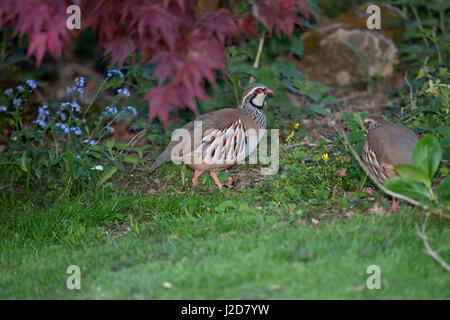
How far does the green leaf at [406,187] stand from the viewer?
446 centimetres

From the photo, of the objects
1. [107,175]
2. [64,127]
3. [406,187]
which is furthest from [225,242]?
[64,127]

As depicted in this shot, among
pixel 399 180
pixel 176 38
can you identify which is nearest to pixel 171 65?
pixel 176 38

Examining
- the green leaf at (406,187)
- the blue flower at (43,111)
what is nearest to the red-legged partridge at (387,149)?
the green leaf at (406,187)

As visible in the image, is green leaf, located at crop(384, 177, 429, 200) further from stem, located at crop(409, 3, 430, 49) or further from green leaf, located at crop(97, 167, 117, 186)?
stem, located at crop(409, 3, 430, 49)

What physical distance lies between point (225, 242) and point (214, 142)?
5.48ft

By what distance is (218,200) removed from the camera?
223 inches

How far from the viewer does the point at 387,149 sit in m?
5.00

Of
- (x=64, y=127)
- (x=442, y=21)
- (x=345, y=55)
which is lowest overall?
(x=64, y=127)

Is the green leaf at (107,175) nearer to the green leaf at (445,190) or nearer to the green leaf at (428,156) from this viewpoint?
the green leaf at (428,156)

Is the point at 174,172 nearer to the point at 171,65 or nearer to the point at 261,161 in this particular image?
the point at 261,161

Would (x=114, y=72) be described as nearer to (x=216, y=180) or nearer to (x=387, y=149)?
(x=216, y=180)

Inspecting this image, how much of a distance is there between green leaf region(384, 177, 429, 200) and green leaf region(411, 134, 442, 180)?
0.48 feet

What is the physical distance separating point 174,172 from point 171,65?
294 centimetres

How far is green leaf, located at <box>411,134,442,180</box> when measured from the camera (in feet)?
14.6
